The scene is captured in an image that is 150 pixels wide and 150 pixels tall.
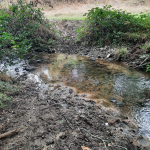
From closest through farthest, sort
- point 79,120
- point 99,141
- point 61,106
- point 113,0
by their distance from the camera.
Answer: point 99,141, point 79,120, point 61,106, point 113,0

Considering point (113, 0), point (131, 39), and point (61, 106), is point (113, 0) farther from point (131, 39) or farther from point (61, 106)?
point (61, 106)

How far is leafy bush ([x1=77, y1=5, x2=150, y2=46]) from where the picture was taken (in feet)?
23.7

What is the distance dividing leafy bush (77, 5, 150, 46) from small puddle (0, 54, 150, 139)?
1915 mm

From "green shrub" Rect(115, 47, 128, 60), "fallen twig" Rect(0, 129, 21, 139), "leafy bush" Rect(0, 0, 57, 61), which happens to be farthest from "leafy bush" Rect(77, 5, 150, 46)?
"fallen twig" Rect(0, 129, 21, 139)

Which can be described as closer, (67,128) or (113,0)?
(67,128)

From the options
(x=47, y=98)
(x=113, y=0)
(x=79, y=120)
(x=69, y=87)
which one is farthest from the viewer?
(x=113, y=0)

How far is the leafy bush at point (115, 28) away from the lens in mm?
7215

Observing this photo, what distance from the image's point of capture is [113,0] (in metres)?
22.4

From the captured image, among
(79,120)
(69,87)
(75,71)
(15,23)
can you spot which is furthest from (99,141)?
(15,23)

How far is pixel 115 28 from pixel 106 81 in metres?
4.48

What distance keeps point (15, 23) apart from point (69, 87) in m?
5.72

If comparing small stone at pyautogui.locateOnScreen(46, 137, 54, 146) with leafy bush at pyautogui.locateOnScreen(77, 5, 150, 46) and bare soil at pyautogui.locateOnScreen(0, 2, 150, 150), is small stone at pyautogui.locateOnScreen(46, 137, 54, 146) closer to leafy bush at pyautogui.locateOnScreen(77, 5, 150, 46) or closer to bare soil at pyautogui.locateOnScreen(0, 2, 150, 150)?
bare soil at pyautogui.locateOnScreen(0, 2, 150, 150)

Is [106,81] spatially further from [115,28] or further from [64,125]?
[115,28]

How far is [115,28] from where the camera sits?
7.91 m
